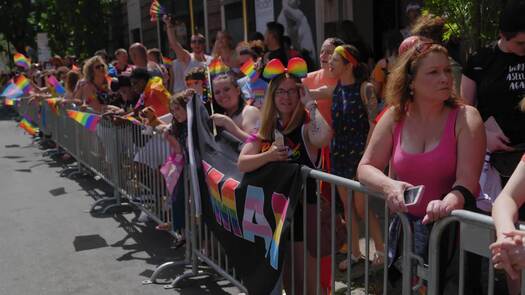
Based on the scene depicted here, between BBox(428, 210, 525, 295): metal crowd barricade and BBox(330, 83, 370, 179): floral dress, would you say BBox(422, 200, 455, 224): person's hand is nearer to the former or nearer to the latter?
BBox(428, 210, 525, 295): metal crowd barricade

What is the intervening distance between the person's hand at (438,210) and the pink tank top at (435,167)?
23 cm

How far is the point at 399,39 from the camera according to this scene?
5.61 metres

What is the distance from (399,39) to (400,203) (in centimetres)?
334

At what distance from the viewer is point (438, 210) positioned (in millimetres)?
2455

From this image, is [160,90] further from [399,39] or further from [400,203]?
[400,203]

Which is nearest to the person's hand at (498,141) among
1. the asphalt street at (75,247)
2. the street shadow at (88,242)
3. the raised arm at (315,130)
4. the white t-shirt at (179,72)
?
the raised arm at (315,130)

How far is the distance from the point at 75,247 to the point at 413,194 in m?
4.46

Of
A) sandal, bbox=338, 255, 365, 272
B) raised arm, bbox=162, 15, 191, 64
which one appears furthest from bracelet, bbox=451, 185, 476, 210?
raised arm, bbox=162, 15, 191, 64

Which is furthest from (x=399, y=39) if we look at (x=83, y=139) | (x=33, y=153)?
(x=33, y=153)

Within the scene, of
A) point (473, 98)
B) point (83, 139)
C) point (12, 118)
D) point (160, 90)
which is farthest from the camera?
point (12, 118)

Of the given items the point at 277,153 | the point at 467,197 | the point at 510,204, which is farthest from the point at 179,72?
the point at 510,204

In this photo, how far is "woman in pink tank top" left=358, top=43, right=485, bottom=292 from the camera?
2699 mm

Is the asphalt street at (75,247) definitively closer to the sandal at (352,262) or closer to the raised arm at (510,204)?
the sandal at (352,262)

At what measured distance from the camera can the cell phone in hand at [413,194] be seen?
8.25 feet
